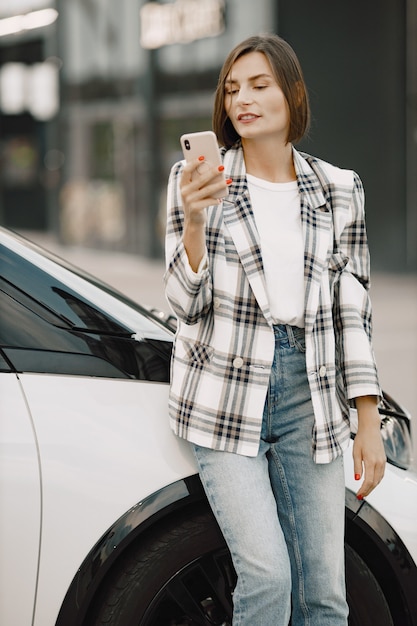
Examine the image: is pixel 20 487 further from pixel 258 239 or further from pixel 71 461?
pixel 258 239

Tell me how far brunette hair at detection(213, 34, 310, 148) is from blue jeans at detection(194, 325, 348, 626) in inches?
20.0

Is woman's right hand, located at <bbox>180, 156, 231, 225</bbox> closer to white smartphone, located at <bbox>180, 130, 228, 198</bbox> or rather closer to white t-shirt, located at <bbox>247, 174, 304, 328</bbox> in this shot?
white smartphone, located at <bbox>180, 130, 228, 198</bbox>

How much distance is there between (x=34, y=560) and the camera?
2.26 metres

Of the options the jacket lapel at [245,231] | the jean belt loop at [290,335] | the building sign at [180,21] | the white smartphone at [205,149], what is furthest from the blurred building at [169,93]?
the white smartphone at [205,149]

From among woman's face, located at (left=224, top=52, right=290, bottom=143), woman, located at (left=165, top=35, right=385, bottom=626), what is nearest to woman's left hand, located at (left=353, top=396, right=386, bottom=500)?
woman, located at (left=165, top=35, right=385, bottom=626)

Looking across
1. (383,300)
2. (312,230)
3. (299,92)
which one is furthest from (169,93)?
(312,230)

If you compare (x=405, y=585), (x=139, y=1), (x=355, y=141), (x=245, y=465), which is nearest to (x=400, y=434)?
(x=405, y=585)

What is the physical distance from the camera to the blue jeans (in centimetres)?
219

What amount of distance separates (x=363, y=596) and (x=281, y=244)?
0.89 meters

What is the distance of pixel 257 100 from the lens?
7.56 feet

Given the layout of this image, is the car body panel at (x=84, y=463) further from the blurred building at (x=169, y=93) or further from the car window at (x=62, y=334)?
the blurred building at (x=169, y=93)

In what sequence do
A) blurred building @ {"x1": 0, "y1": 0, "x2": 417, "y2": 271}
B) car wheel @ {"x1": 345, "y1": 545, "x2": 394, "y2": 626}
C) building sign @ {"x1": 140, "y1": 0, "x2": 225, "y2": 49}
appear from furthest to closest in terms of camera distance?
building sign @ {"x1": 140, "y1": 0, "x2": 225, "y2": 49} → blurred building @ {"x1": 0, "y1": 0, "x2": 417, "y2": 271} → car wheel @ {"x1": 345, "y1": 545, "x2": 394, "y2": 626}

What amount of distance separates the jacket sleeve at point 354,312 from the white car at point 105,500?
272 mm

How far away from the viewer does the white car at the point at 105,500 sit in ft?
7.43
